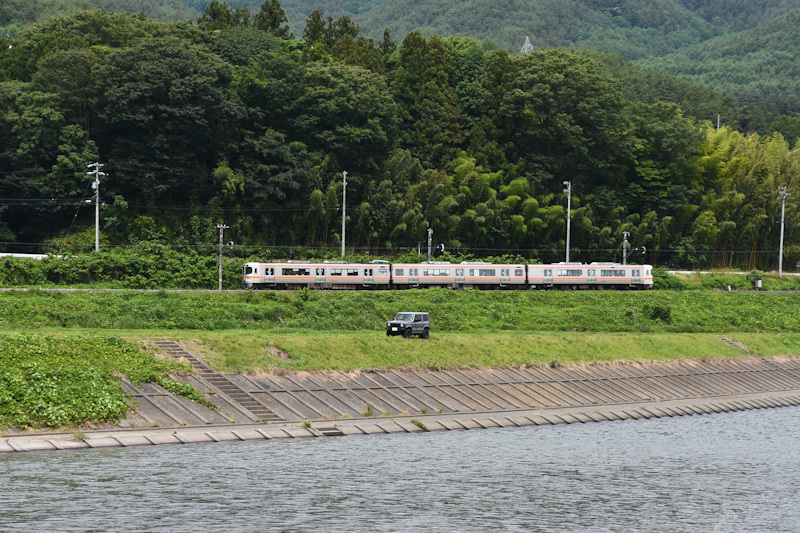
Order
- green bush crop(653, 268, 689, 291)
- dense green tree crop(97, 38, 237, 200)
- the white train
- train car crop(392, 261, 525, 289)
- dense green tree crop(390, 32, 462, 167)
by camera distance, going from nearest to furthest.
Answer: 1. the white train
2. train car crop(392, 261, 525, 289)
3. dense green tree crop(97, 38, 237, 200)
4. green bush crop(653, 268, 689, 291)
5. dense green tree crop(390, 32, 462, 167)

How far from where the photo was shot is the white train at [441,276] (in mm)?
73125

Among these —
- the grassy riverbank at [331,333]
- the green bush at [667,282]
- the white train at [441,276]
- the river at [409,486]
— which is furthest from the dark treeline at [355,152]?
the river at [409,486]

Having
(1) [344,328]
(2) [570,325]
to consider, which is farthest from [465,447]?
(2) [570,325]

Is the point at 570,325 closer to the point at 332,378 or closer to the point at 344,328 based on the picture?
the point at 344,328

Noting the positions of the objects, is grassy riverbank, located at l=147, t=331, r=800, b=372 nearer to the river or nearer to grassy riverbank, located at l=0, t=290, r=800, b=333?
grassy riverbank, located at l=0, t=290, r=800, b=333

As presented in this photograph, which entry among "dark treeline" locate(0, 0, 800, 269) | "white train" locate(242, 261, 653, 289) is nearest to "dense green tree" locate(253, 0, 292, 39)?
"dark treeline" locate(0, 0, 800, 269)

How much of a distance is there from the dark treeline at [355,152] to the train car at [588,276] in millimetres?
12672

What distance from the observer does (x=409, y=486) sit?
104 feet

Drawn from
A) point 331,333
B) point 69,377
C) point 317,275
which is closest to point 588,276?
point 317,275

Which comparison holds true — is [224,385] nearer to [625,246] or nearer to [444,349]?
[444,349]

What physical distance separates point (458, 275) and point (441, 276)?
1.50 m

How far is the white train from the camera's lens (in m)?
73.1

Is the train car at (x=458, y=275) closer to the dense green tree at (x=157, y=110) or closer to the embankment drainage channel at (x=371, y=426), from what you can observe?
the dense green tree at (x=157, y=110)

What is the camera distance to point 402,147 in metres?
104
